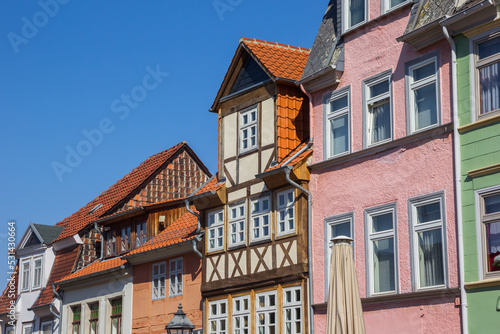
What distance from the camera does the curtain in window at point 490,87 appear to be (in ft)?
59.4

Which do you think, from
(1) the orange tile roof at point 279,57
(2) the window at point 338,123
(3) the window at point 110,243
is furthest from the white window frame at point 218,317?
(3) the window at point 110,243

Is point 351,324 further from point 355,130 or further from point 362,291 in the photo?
point 355,130

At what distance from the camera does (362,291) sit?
809 inches

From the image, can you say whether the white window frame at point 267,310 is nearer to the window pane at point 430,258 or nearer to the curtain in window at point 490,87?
the window pane at point 430,258

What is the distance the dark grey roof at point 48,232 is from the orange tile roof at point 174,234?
766cm

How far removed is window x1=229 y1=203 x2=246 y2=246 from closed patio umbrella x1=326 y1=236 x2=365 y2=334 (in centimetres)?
758

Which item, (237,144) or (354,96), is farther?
(237,144)

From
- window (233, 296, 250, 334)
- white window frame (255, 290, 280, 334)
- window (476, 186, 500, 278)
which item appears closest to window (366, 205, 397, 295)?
window (476, 186, 500, 278)

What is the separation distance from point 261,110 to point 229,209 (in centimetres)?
297

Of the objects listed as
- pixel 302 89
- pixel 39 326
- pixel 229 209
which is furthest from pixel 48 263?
pixel 302 89

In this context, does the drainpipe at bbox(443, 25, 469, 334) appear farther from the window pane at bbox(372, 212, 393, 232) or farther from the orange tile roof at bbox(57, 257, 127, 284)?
the orange tile roof at bbox(57, 257, 127, 284)

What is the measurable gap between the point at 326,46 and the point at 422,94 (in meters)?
4.10

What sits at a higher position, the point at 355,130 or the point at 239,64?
the point at 239,64

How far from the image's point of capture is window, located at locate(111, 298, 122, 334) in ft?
105
